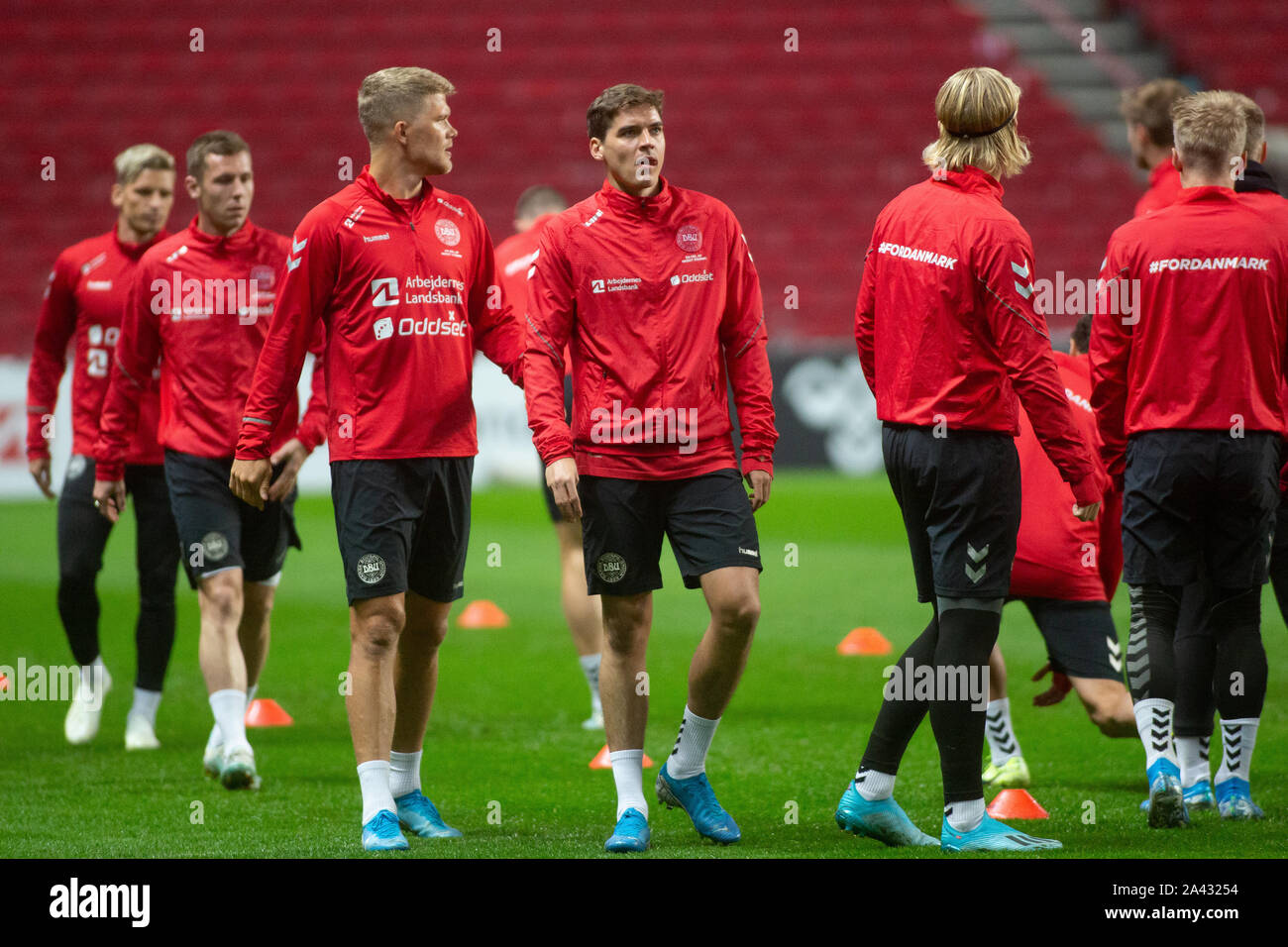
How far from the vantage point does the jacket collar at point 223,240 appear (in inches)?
250

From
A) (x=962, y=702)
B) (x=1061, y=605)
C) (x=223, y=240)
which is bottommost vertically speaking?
(x=962, y=702)

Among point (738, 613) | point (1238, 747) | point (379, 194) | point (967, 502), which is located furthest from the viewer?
point (1238, 747)

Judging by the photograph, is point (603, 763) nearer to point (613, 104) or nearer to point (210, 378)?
point (210, 378)

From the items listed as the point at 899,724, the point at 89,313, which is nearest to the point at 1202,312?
the point at 899,724

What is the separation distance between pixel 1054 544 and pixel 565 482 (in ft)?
6.68

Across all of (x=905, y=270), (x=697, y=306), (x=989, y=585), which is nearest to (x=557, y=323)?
Result: (x=697, y=306)

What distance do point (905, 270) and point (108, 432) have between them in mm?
3296

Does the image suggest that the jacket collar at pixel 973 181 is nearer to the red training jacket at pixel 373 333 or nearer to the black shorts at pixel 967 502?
the black shorts at pixel 967 502

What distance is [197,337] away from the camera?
6273 mm

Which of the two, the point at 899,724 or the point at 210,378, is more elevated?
the point at 210,378

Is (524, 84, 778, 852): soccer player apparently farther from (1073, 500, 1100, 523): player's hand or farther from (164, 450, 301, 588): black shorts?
(164, 450, 301, 588): black shorts
